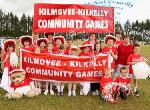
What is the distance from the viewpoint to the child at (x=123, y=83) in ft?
37.4

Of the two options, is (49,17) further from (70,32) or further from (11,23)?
(11,23)

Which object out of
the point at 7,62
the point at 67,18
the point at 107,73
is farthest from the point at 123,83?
the point at 7,62

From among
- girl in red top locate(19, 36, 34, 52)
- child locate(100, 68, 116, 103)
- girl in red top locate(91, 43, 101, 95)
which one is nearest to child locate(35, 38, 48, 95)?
girl in red top locate(19, 36, 34, 52)

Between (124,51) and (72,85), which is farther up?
(124,51)

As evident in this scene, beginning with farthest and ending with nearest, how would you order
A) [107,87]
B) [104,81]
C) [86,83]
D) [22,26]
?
[22,26] → [86,83] → [104,81] → [107,87]

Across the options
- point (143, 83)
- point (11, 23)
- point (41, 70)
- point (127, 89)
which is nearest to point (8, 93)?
point (41, 70)

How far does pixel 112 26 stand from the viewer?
1268 centimetres

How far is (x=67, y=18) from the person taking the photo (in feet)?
40.5

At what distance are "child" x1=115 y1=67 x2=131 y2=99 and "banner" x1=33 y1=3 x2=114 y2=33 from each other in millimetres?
1716

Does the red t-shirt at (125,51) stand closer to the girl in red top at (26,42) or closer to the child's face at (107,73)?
the child's face at (107,73)

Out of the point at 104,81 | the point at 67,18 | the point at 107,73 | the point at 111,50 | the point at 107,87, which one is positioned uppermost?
the point at 67,18

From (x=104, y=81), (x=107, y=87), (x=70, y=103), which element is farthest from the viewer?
(x=104, y=81)

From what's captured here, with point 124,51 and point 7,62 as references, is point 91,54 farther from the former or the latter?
point 7,62

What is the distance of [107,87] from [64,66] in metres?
1.58
